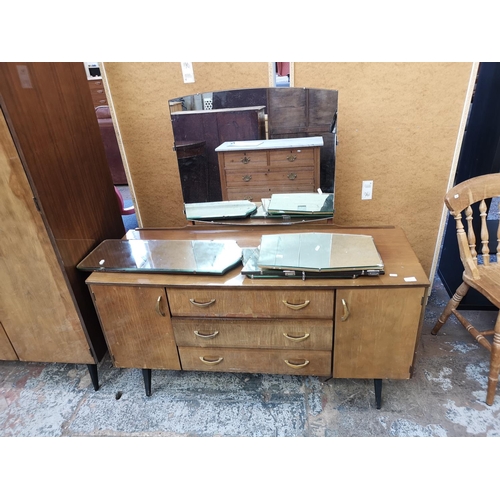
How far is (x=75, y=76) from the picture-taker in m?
1.41

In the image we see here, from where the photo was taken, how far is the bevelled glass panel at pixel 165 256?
1335mm

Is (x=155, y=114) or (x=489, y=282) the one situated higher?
(x=155, y=114)

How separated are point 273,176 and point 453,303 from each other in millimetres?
1091

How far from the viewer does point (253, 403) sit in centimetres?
153

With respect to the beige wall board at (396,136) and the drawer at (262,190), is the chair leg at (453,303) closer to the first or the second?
the beige wall board at (396,136)

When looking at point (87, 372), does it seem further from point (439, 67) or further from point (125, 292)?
point (439, 67)

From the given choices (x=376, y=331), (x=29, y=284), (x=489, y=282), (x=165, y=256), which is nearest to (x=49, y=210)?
(x=29, y=284)

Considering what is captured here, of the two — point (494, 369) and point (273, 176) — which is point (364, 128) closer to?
point (273, 176)

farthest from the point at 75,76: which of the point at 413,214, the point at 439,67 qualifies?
the point at 413,214

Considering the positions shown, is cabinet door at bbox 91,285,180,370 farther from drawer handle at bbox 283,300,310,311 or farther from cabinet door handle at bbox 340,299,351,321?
cabinet door handle at bbox 340,299,351,321

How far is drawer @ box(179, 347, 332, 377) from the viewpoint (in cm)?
138

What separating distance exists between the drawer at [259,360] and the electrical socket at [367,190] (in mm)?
872

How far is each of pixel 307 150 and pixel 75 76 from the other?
1.01 metres

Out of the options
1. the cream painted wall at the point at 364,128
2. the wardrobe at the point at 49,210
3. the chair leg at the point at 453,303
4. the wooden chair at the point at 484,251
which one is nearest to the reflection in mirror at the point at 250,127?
the cream painted wall at the point at 364,128
